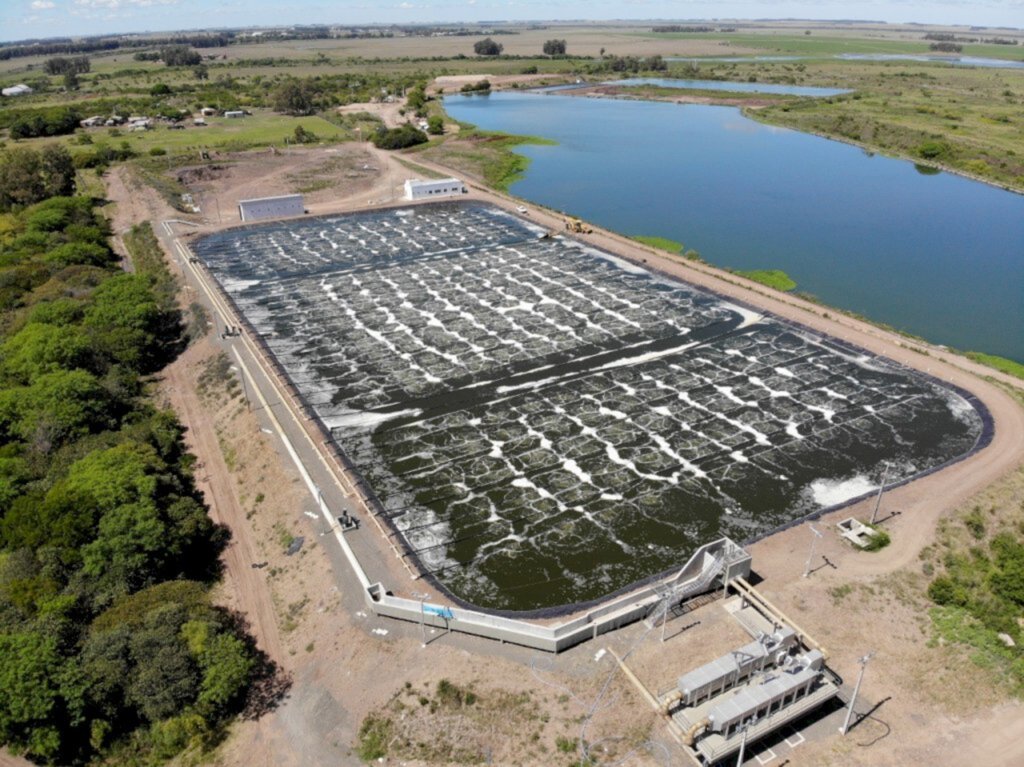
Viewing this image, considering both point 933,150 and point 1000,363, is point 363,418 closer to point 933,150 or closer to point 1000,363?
point 1000,363

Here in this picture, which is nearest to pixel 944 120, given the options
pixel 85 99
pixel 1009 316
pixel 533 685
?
pixel 1009 316

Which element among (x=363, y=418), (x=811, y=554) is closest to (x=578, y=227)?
(x=363, y=418)

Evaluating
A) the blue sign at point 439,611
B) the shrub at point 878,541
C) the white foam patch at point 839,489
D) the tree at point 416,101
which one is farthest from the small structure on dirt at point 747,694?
the tree at point 416,101

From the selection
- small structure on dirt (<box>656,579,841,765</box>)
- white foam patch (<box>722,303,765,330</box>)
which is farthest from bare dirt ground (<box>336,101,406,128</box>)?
small structure on dirt (<box>656,579,841,765</box>)

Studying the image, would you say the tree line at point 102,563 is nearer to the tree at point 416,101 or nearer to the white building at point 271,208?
the white building at point 271,208

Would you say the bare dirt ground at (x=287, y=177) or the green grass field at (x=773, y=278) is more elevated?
the bare dirt ground at (x=287, y=177)

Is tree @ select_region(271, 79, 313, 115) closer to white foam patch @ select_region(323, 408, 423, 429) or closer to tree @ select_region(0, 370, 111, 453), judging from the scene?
tree @ select_region(0, 370, 111, 453)
